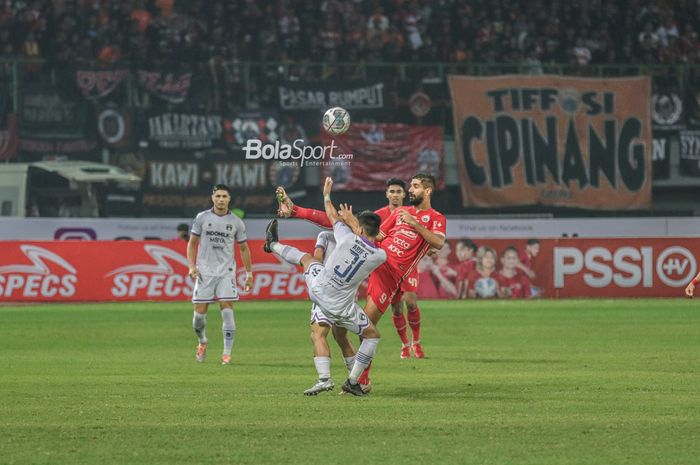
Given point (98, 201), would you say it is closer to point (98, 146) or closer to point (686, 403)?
point (98, 146)

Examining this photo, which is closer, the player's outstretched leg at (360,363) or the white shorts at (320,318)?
the player's outstretched leg at (360,363)

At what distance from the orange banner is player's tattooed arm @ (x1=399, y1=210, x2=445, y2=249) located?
79.4 feet

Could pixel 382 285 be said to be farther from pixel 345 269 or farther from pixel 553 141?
pixel 553 141

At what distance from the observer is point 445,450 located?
32.8 ft

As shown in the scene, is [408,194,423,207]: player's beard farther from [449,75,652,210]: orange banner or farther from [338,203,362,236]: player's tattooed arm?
[449,75,652,210]: orange banner

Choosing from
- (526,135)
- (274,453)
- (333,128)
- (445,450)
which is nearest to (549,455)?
(445,450)

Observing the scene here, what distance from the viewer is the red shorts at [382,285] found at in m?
15.1

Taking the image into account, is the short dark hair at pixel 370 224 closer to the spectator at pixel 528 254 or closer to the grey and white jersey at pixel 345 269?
the grey and white jersey at pixel 345 269

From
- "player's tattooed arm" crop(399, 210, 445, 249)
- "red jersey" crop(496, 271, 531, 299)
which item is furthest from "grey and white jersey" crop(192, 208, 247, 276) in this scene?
"red jersey" crop(496, 271, 531, 299)

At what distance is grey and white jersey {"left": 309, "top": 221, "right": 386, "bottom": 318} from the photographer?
13.3 m

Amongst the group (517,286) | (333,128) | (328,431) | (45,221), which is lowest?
(517,286)

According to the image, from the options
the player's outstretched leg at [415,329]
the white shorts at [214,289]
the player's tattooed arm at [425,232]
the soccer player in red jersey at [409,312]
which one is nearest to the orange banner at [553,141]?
the soccer player in red jersey at [409,312]

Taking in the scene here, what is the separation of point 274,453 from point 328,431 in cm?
121

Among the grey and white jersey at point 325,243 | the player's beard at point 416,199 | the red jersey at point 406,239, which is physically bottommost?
the red jersey at point 406,239
